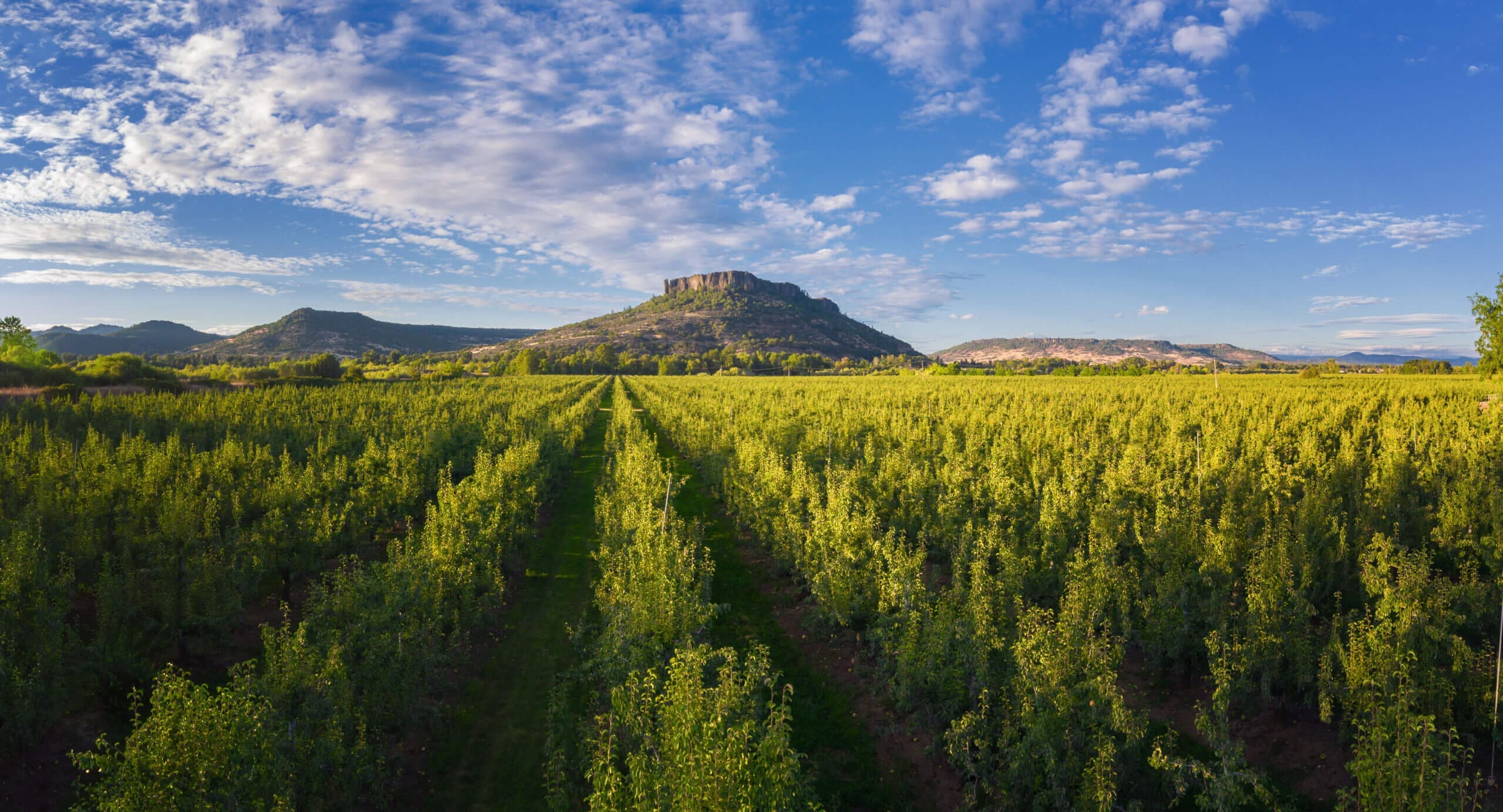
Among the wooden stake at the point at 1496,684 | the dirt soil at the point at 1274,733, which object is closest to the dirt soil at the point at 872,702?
the dirt soil at the point at 1274,733

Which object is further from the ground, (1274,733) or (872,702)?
(1274,733)

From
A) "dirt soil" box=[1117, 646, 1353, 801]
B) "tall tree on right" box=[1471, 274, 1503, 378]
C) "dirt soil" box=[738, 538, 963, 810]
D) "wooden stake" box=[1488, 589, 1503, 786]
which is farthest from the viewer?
"tall tree on right" box=[1471, 274, 1503, 378]

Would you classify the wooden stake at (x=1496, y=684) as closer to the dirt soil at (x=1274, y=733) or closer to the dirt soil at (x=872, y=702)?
the dirt soil at (x=1274, y=733)

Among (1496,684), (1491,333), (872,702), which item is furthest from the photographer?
(1491,333)

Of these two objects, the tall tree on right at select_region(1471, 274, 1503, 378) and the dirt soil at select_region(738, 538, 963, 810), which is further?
the tall tree on right at select_region(1471, 274, 1503, 378)

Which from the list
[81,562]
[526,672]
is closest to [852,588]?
[526,672]

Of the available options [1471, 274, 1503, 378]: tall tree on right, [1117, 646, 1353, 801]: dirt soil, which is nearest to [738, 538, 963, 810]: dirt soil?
[1117, 646, 1353, 801]: dirt soil

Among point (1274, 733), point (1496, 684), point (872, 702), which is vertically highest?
point (1496, 684)

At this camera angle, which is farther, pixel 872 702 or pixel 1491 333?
pixel 1491 333

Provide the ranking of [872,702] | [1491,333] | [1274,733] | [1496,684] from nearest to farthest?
[1496,684] → [1274,733] → [872,702] → [1491,333]

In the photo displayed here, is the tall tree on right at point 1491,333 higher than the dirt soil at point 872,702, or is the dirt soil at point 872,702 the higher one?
the tall tree on right at point 1491,333

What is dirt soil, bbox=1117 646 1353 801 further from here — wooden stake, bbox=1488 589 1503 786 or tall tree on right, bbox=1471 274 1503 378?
tall tree on right, bbox=1471 274 1503 378

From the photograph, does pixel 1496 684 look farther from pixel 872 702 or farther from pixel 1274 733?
pixel 872 702

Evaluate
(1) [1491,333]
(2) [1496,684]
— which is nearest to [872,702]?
(2) [1496,684]
